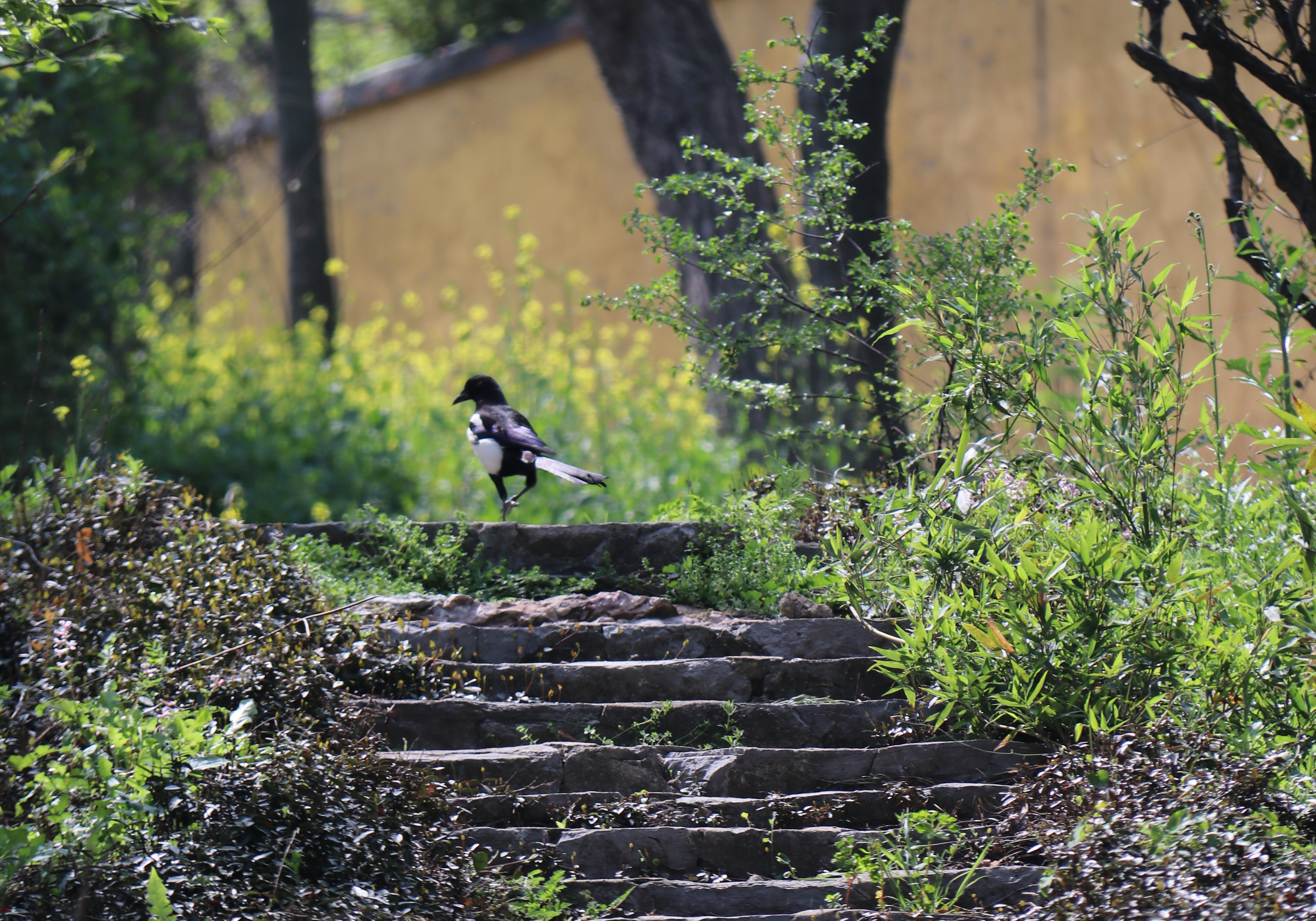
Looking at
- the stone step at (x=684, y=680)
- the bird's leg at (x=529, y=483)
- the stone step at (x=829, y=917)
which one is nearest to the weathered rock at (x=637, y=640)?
the stone step at (x=684, y=680)

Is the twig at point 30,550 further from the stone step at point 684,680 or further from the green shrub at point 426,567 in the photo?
the stone step at point 684,680

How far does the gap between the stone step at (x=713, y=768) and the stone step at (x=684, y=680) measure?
0.45 meters

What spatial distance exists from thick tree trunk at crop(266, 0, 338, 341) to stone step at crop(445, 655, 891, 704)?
7867 millimetres

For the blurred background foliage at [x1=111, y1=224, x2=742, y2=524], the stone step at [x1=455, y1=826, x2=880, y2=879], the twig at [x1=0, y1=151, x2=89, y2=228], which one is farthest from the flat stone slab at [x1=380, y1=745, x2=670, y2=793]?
the blurred background foliage at [x1=111, y1=224, x2=742, y2=524]

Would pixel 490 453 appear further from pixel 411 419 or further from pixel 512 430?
pixel 411 419

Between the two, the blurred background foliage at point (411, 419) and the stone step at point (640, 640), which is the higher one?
the blurred background foliage at point (411, 419)

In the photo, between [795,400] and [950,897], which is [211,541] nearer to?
[795,400]

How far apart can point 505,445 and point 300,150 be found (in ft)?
22.9

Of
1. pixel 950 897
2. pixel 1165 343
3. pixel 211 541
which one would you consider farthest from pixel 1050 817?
pixel 211 541

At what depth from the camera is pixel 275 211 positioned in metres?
13.7

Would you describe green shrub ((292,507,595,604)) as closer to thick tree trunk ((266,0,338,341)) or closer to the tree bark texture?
the tree bark texture

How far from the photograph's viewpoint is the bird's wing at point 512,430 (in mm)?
6027

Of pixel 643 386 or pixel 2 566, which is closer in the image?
pixel 2 566

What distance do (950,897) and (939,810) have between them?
0.41m
